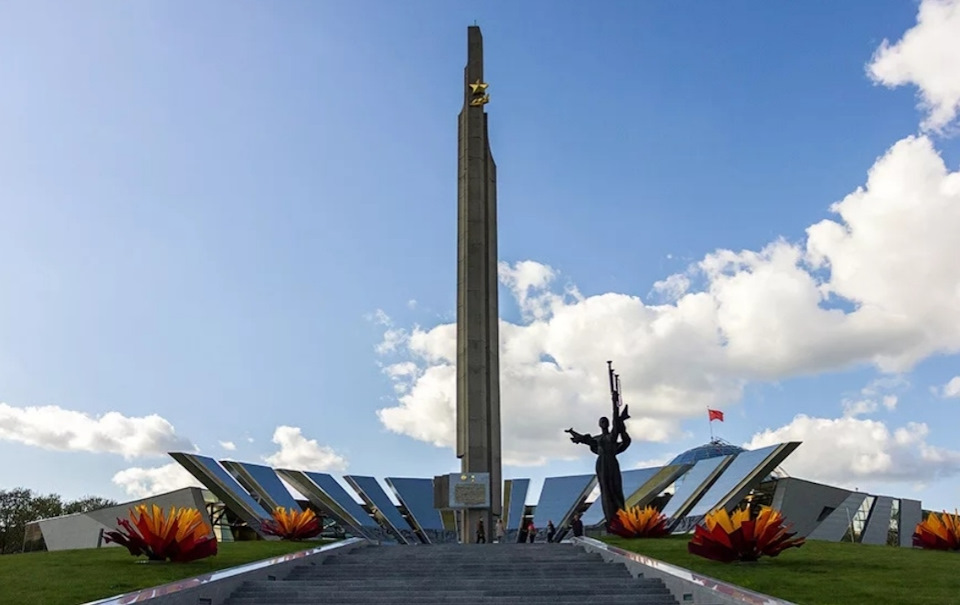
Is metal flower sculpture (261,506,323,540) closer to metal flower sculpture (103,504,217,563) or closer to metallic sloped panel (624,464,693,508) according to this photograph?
metal flower sculpture (103,504,217,563)

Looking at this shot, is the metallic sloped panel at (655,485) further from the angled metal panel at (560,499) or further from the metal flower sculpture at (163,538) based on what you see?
the metal flower sculpture at (163,538)

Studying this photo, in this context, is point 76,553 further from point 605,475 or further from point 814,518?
point 814,518

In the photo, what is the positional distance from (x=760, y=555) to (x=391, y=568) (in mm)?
4172

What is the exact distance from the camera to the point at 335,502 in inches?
908

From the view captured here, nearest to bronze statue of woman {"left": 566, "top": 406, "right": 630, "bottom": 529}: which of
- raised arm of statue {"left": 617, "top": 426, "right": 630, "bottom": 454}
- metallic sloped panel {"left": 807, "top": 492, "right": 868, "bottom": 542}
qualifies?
raised arm of statue {"left": 617, "top": 426, "right": 630, "bottom": 454}

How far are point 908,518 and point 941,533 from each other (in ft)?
42.1

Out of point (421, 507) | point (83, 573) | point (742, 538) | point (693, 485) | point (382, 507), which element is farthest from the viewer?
point (421, 507)

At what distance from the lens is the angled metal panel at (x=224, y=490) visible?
1995cm

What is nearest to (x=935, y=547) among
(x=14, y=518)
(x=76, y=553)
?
(x=76, y=553)

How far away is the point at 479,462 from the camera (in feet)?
73.1

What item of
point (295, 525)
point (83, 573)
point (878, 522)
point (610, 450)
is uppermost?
point (610, 450)

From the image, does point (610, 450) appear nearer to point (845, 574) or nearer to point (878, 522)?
point (845, 574)

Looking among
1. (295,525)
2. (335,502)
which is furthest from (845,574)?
(335,502)

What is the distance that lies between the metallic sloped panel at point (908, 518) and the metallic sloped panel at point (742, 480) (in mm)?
4466
